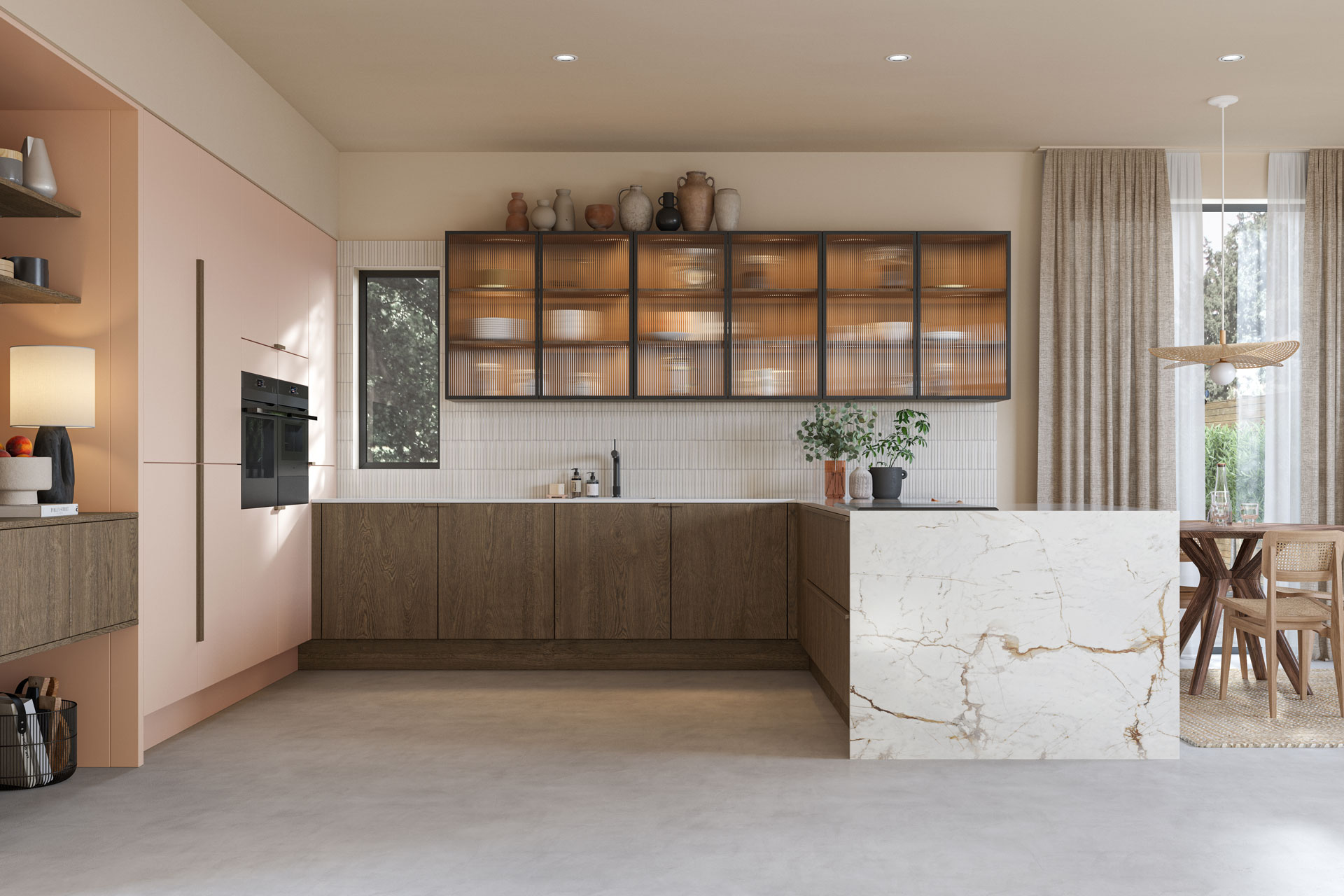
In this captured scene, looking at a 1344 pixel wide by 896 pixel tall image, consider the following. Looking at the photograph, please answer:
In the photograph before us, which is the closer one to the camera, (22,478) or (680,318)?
(22,478)

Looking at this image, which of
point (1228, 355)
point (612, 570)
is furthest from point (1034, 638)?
point (612, 570)

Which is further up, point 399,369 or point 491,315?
point 491,315

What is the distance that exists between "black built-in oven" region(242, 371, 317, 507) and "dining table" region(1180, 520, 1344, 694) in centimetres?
435

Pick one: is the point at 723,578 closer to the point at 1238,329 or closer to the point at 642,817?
the point at 642,817

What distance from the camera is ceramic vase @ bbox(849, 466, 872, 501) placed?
206 inches

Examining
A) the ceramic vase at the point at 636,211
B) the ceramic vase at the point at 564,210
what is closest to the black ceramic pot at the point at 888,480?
the ceramic vase at the point at 636,211

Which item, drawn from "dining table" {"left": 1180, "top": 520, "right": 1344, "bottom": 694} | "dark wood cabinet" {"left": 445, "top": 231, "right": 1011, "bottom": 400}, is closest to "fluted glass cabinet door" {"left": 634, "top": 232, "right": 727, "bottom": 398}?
"dark wood cabinet" {"left": 445, "top": 231, "right": 1011, "bottom": 400}

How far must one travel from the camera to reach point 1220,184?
19.0 ft

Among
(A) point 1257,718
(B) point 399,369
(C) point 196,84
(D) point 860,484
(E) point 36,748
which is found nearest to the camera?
(E) point 36,748

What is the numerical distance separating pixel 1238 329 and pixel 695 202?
3.31 m

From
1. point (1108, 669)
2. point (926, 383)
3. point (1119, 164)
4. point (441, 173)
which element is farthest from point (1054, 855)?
point (441, 173)

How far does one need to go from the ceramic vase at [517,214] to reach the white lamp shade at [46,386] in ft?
8.87

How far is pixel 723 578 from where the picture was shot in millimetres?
5301

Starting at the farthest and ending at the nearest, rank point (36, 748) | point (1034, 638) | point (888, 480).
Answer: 1. point (888, 480)
2. point (1034, 638)
3. point (36, 748)
